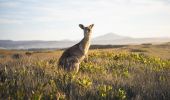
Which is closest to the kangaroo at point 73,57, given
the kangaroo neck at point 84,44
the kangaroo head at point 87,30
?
the kangaroo neck at point 84,44

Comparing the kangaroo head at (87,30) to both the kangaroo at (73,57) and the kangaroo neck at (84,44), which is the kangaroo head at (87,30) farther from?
the kangaroo at (73,57)

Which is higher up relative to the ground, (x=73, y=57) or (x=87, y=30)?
(x=87, y=30)

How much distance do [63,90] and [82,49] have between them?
407 cm

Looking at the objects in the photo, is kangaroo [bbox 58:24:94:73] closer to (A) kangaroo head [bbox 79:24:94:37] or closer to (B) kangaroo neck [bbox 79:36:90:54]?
(B) kangaroo neck [bbox 79:36:90:54]

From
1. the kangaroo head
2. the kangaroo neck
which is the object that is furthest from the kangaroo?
the kangaroo head

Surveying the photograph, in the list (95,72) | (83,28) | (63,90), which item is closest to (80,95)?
(63,90)

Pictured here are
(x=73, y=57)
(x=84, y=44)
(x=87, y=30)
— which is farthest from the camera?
(x=87, y=30)

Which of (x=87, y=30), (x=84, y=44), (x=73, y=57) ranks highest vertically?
(x=87, y=30)

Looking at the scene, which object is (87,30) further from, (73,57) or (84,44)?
(73,57)

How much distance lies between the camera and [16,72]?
941cm

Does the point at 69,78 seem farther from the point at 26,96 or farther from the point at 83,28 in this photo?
the point at 83,28

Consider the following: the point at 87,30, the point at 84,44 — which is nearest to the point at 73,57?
the point at 84,44

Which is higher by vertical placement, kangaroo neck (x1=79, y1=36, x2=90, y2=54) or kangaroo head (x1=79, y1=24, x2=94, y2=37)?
kangaroo head (x1=79, y1=24, x2=94, y2=37)

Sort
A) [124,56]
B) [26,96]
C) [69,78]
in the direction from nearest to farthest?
[26,96], [69,78], [124,56]
